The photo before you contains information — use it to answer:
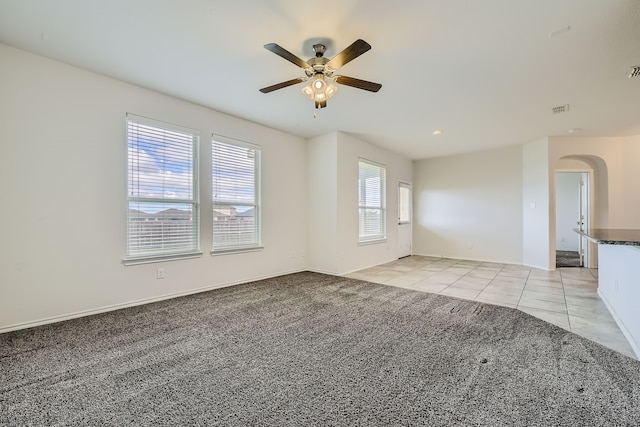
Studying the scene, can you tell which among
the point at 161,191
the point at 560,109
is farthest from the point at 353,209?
the point at 560,109

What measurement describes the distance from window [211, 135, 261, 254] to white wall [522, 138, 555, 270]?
5.75 m

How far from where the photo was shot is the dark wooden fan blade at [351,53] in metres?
2.12

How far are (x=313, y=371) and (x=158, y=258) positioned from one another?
269cm

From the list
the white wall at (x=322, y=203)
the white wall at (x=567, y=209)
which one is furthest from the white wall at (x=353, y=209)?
the white wall at (x=567, y=209)

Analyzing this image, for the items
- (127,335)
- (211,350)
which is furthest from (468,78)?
(127,335)

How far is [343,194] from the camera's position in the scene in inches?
212

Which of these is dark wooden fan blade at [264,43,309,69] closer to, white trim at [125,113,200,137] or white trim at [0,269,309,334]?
white trim at [125,113,200,137]

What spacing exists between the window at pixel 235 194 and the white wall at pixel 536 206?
5.75m

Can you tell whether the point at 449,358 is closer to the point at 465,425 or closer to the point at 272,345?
the point at 465,425

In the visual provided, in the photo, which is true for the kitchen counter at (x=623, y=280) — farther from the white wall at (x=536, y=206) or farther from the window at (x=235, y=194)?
the window at (x=235, y=194)

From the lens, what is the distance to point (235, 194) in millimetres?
4602

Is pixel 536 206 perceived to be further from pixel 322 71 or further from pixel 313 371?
pixel 313 371

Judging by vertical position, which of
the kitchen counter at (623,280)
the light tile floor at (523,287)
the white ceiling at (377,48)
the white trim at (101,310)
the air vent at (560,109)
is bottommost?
the light tile floor at (523,287)

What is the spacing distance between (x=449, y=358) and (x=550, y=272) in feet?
15.8
